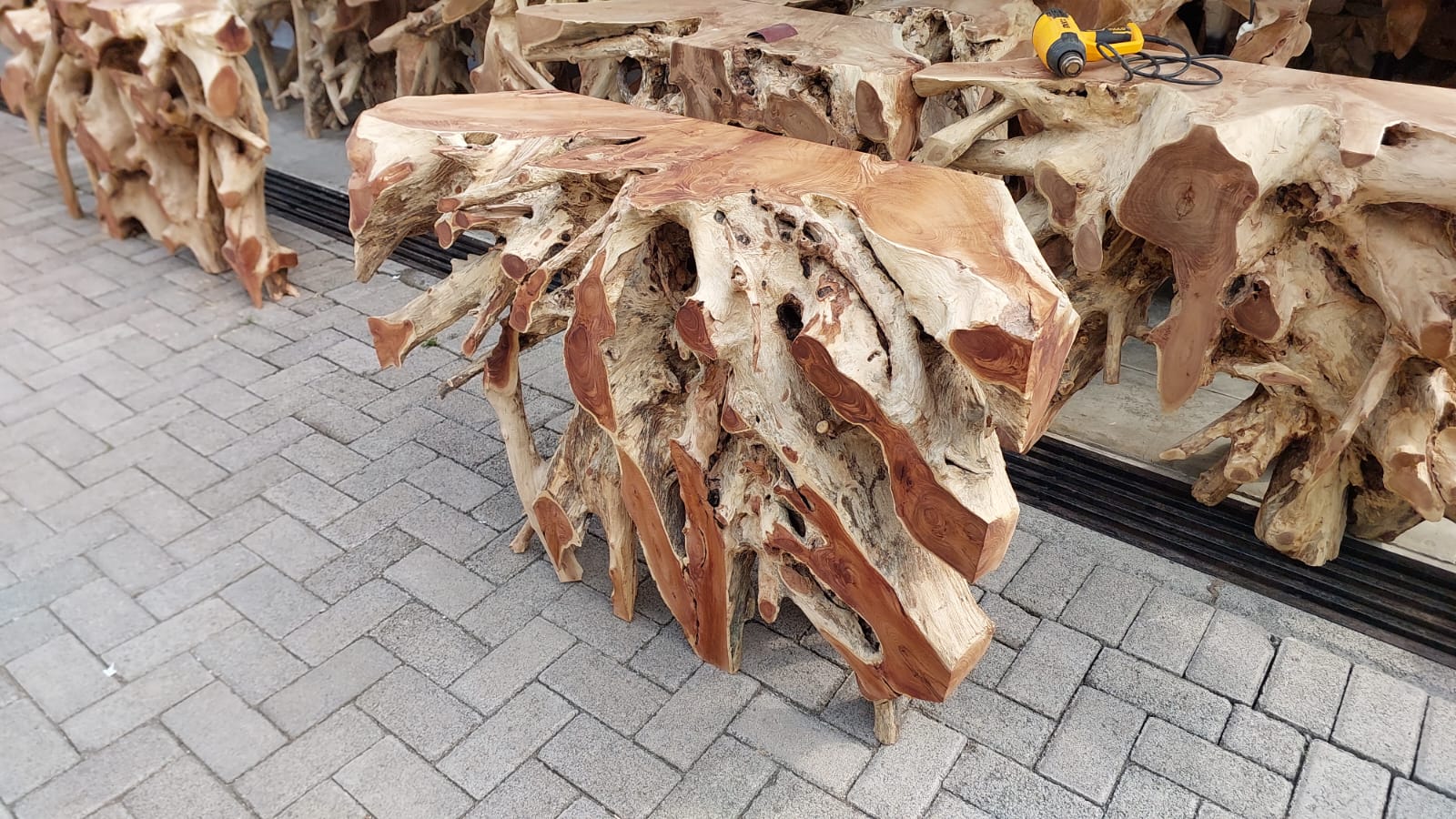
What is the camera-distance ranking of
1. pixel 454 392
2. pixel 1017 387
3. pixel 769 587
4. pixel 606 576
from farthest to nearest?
pixel 454 392, pixel 606 576, pixel 769 587, pixel 1017 387

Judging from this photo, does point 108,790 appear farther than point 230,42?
No

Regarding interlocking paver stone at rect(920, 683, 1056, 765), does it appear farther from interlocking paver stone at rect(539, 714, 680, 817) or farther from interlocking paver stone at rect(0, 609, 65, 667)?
interlocking paver stone at rect(0, 609, 65, 667)

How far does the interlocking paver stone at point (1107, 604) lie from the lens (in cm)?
272

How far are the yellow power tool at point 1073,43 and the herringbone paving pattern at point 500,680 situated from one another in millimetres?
1421

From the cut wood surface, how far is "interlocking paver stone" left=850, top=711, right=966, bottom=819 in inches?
70.3

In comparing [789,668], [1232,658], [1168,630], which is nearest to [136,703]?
[789,668]

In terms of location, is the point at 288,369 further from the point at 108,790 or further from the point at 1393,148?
the point at 1393,148

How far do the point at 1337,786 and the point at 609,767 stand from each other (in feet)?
5.66

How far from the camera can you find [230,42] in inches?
158

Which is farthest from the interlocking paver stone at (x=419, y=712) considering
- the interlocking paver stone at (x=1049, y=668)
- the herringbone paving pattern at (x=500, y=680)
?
the interlocking paver stone at (x=1049, y=668)

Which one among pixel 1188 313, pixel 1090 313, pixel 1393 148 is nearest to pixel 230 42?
pixel 1090 313

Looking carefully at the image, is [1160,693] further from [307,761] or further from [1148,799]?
[307,761]

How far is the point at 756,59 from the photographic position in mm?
3188

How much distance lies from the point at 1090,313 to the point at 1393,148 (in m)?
0.92
